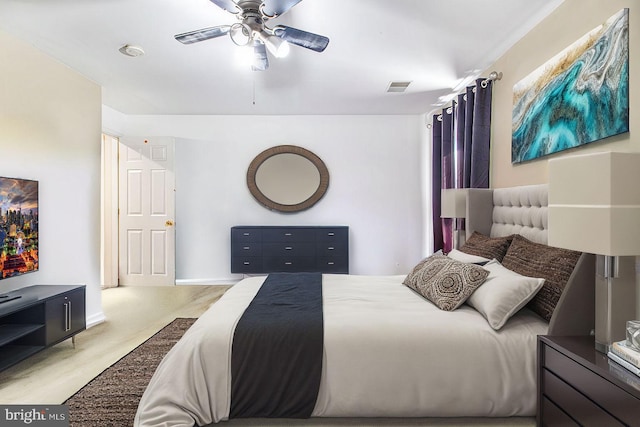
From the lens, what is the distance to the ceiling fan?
2.02 m

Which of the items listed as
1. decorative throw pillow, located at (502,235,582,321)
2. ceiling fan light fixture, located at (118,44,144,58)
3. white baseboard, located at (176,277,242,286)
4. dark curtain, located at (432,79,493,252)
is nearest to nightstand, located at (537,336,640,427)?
decorative throw pillow, located at (502,235,582,321)

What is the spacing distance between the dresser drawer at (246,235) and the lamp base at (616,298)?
3697mm

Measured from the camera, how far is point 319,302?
2.09 metres

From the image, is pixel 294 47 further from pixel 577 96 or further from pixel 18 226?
pixel 18 226

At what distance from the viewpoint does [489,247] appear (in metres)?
2.49

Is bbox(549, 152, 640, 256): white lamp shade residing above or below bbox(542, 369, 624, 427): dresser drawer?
above

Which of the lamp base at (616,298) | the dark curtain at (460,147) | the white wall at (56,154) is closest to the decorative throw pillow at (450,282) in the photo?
the lamp base at (616,298)

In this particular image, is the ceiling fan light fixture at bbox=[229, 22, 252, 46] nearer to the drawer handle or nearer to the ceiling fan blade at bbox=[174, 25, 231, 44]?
the ceiling fan blade at bbox=[174, 25, 231, 44]

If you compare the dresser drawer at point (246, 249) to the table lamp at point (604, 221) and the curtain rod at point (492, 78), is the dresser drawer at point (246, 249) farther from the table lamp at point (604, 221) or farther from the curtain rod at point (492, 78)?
the table lamp at point (604, 221)

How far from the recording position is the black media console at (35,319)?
226 centimetres

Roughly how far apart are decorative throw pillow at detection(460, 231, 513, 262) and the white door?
148 inches

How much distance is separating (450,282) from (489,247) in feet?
2.08

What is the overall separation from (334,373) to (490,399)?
749 millimetres

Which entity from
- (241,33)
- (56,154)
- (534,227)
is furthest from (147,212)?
(534,227)
